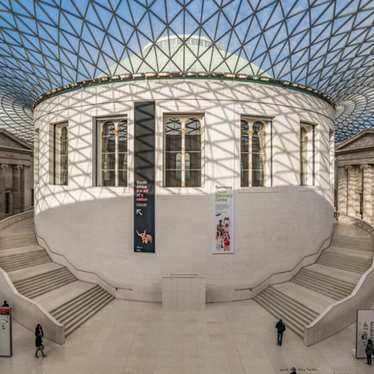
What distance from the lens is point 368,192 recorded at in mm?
38656

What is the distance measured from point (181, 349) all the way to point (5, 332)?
7440 mm

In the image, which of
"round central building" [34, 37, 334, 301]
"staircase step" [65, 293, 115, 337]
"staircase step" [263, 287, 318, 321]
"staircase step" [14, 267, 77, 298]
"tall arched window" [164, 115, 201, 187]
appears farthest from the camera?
"tall arched window" [164, 115, 201, 187]

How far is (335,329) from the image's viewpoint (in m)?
13.8

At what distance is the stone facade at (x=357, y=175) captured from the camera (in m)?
37.5

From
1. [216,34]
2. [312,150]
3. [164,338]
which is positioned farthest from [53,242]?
[312,150]

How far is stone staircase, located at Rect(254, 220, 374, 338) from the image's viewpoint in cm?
1480

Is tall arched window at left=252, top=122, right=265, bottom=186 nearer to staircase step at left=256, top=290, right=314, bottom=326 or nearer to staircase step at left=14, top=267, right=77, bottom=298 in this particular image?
staircase step at left=256, top=290, right=314, bottom=326

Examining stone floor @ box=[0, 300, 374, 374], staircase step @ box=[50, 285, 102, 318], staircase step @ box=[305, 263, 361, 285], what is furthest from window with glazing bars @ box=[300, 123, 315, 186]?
staircase step @ box=[50, 285, 102, 318]

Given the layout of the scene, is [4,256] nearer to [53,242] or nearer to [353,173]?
[53,242]

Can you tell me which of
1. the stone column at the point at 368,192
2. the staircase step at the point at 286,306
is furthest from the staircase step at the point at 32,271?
the stone column at the point at 368,192

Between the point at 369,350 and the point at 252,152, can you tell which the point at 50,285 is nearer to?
the point at 252,152

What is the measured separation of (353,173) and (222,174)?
33.5 metres

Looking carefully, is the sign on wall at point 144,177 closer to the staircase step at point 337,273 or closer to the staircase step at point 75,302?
the staircase step at point 75,302

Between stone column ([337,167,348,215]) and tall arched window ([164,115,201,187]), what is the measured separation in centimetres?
3394
